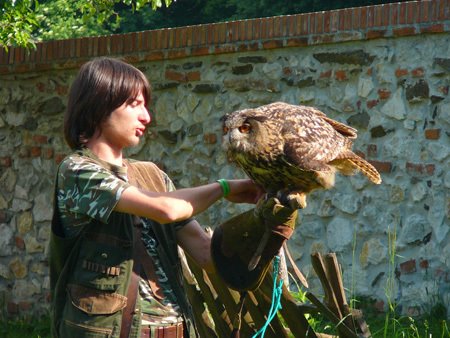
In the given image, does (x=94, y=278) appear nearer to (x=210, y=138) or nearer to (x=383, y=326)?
(x=383, y=326)

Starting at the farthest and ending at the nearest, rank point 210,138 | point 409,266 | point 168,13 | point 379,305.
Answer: point 168,13
point 210,138
point 379,305
point 409,266

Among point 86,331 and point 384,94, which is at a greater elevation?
point 384,94

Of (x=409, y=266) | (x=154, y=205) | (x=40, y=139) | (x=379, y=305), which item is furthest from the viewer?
(x=40, y=139)

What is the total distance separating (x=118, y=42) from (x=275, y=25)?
4.68 ft

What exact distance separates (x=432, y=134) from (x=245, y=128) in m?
3.12

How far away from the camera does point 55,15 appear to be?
1426 cm

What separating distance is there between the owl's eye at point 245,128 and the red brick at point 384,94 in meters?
3.19

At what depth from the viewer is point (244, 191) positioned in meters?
3.35

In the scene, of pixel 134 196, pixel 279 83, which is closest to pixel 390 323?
pixel 279 83

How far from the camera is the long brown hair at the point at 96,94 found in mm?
3125

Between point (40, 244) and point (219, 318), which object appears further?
point (40, 244)

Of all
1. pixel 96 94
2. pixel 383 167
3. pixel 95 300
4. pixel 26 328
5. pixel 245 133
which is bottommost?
pixel 26 328

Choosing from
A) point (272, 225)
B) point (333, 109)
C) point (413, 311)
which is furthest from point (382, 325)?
point (272, 225)

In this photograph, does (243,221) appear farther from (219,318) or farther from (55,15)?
(55,15)
